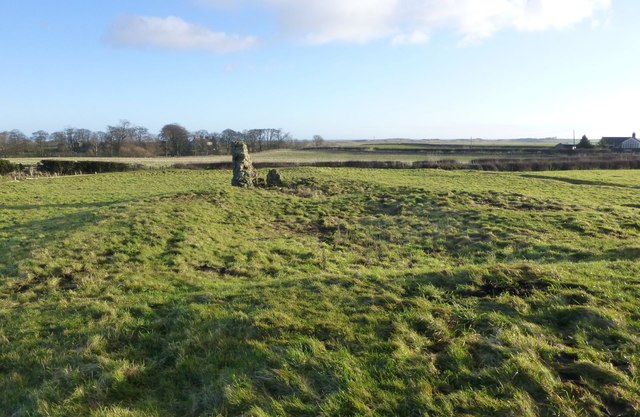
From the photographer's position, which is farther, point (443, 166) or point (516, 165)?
point (443, 166)

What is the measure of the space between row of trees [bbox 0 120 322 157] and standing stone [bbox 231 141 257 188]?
74.6 m

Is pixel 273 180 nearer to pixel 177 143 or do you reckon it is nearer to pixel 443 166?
pixel 443 166

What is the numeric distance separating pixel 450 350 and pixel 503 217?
1383 centimetres

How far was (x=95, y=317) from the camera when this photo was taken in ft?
24.9

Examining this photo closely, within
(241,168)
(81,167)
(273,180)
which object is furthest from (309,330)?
(81,167)

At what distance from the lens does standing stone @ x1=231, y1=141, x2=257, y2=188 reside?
90.4 ft

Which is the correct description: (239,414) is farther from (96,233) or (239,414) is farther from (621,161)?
(621,161)

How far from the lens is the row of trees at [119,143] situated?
93.8 meters

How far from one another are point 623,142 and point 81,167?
428ft

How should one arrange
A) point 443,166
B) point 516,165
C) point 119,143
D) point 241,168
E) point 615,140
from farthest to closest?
1. point 615,140
2. point 119,143
3. point 443,166
4. point 516,165
5. point 241,168

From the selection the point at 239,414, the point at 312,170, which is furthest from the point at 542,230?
the point at 312,170

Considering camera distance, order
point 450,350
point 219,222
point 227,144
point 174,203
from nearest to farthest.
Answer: point 450,350 < point 219,222 < point 174,203 < point 227,144

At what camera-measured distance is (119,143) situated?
10294 centimetres

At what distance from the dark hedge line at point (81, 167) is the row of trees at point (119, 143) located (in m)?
45.2
